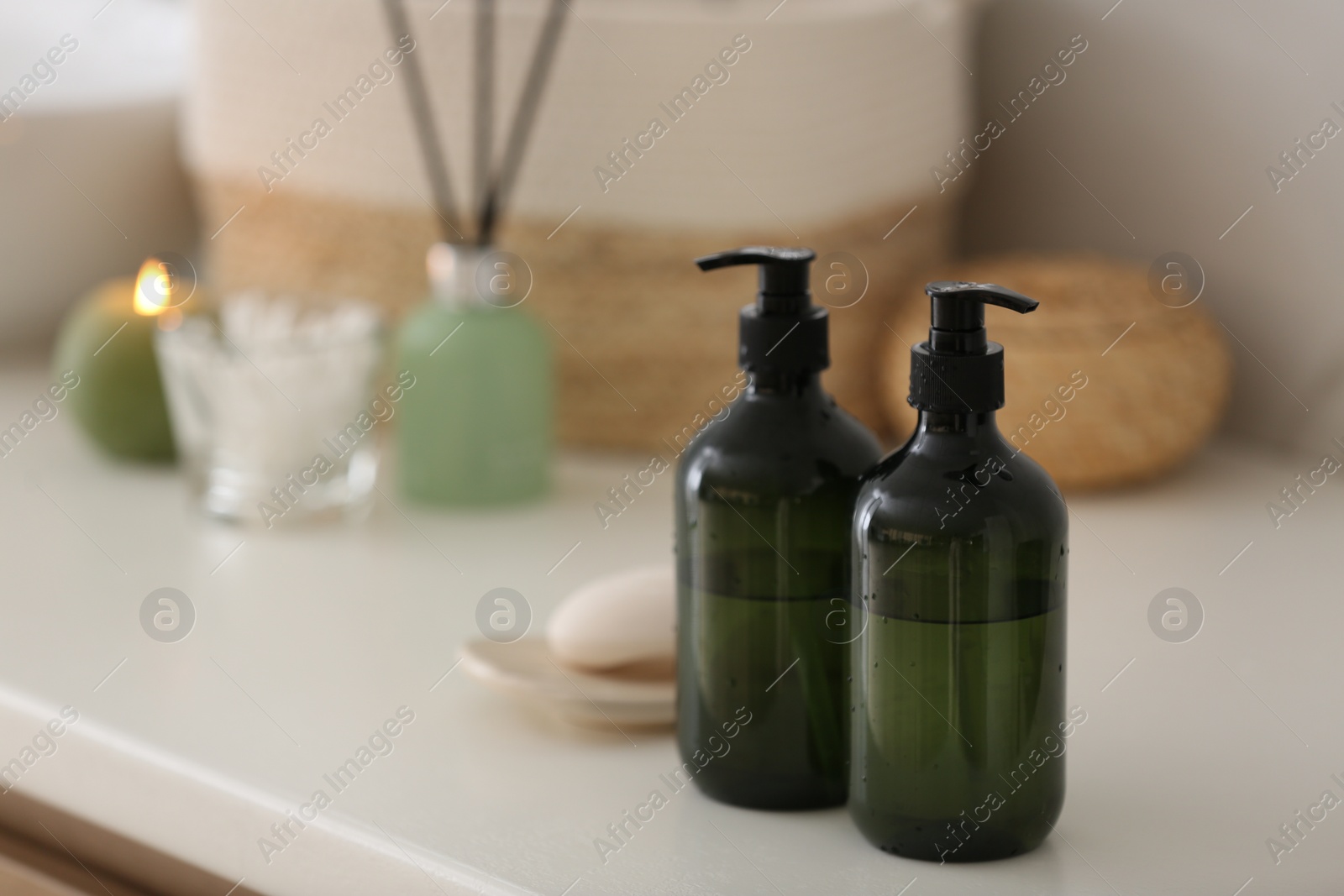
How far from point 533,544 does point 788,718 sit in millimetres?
379

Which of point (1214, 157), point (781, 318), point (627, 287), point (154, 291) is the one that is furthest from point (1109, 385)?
point (154, 291)

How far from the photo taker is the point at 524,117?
990 mm

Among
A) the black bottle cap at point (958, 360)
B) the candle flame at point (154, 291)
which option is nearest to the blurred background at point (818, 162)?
the candle flame at point (154, 291)

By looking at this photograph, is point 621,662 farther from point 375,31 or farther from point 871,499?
point 375,31

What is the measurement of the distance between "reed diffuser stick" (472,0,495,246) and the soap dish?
377mm

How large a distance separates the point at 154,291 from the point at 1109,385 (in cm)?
65

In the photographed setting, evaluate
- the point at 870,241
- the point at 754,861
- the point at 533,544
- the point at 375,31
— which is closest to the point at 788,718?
the point at 754,861

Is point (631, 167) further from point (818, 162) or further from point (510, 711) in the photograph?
point (510, 711)

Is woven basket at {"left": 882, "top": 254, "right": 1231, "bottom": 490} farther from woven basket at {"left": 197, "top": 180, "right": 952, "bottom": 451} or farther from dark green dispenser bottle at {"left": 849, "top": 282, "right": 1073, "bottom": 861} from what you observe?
dark green dispenser bottle at {"left": 849, "top": 282, "right": 1073, "bottom": 861}

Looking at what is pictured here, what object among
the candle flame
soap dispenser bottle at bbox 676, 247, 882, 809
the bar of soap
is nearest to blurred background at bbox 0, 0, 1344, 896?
the candle flame

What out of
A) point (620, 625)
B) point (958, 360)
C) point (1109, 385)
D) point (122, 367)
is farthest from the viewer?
point (122, 367)

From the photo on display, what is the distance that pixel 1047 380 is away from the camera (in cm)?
92

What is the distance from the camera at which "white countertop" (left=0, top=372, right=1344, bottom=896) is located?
561mm

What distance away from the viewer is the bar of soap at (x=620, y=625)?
0.66 m
